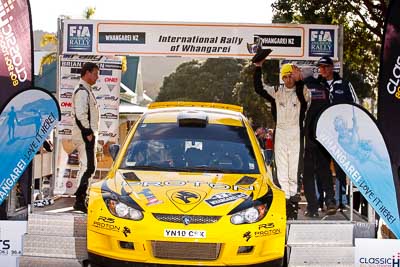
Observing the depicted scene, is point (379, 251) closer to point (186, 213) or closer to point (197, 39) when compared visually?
point (186, 213)

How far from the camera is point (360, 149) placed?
712 centimetres

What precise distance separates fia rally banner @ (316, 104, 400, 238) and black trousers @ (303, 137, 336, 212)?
122cm

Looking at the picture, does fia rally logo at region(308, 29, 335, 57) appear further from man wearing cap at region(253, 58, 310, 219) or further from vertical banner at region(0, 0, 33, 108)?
vertical banner at region(0, 0, 33, 108)

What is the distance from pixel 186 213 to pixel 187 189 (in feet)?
1.34

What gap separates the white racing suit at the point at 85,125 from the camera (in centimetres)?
866

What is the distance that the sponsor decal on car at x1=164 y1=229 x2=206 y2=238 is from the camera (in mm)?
5777

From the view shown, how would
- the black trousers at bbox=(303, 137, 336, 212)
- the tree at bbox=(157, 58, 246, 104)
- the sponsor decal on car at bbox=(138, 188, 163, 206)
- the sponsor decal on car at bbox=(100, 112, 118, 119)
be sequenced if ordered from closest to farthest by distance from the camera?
the sponsor decal on car at bbox=(138, 188, 163, 206) → the black trousers at bbox=(303, 137, 336, 212) → the sponsor decal on car at bbox=(100, 112, 118, 119) → the tree at bbox=(157, 58, 246, 104)

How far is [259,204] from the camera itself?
6.11m

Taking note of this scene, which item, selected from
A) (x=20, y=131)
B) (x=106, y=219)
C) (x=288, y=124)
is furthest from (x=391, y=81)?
(x=20, y=131)

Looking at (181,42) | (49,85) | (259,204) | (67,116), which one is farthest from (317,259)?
(49,85)

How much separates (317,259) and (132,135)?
2453mm

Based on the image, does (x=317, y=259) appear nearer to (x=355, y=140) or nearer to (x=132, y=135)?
(x=355, y=140)

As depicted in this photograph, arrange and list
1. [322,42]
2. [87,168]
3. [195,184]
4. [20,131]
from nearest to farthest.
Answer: [195,184]
[20,131]
[87,168]
[322,42]

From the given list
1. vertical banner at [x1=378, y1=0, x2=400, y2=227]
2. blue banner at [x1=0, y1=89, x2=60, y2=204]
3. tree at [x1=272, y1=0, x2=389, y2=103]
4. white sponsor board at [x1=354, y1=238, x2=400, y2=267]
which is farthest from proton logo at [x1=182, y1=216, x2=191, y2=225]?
tree at [x1=272, y1=0, x2=389, y2=103]
